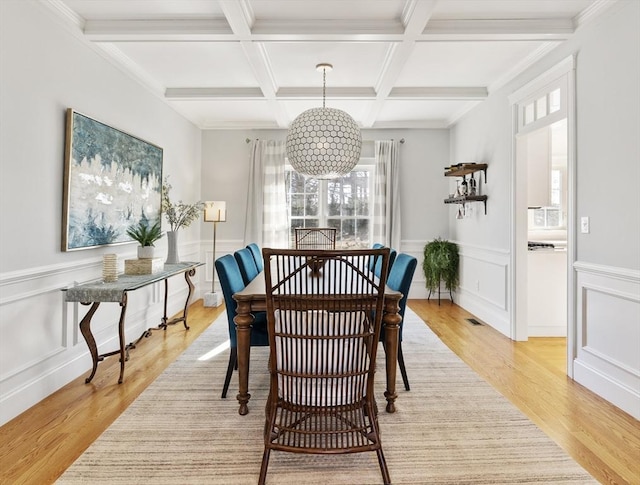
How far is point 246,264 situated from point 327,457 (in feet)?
5.03

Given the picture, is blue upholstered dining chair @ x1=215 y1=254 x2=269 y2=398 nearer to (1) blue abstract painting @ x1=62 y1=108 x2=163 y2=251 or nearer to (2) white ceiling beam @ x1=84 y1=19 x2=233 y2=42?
(1) blue abstract painting @ x1=62 y1=108 x2=163 y2=251

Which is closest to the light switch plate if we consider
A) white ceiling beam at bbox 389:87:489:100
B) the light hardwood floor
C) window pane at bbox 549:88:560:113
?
window pane at bbox 549:88:560:113

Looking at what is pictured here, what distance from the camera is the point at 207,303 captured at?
15.7ft

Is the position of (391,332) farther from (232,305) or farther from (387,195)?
(387,195)

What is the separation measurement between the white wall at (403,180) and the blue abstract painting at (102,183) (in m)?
1.59

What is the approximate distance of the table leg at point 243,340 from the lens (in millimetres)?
2041

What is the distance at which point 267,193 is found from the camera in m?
5.24

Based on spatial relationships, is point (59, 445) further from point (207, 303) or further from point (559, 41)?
point (559, 41)

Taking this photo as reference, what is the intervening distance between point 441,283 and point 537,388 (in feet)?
9.19

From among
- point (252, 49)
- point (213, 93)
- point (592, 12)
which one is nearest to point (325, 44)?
point (252, 49)

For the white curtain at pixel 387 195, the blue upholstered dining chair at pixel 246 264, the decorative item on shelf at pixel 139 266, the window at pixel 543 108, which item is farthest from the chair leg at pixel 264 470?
the white curtain at pixel 387 195

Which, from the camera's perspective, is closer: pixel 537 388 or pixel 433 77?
pixel 537 388

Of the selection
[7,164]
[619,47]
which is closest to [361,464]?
[7,164]

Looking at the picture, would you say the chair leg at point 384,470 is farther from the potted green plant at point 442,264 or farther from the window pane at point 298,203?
the window pane at point 298,203
